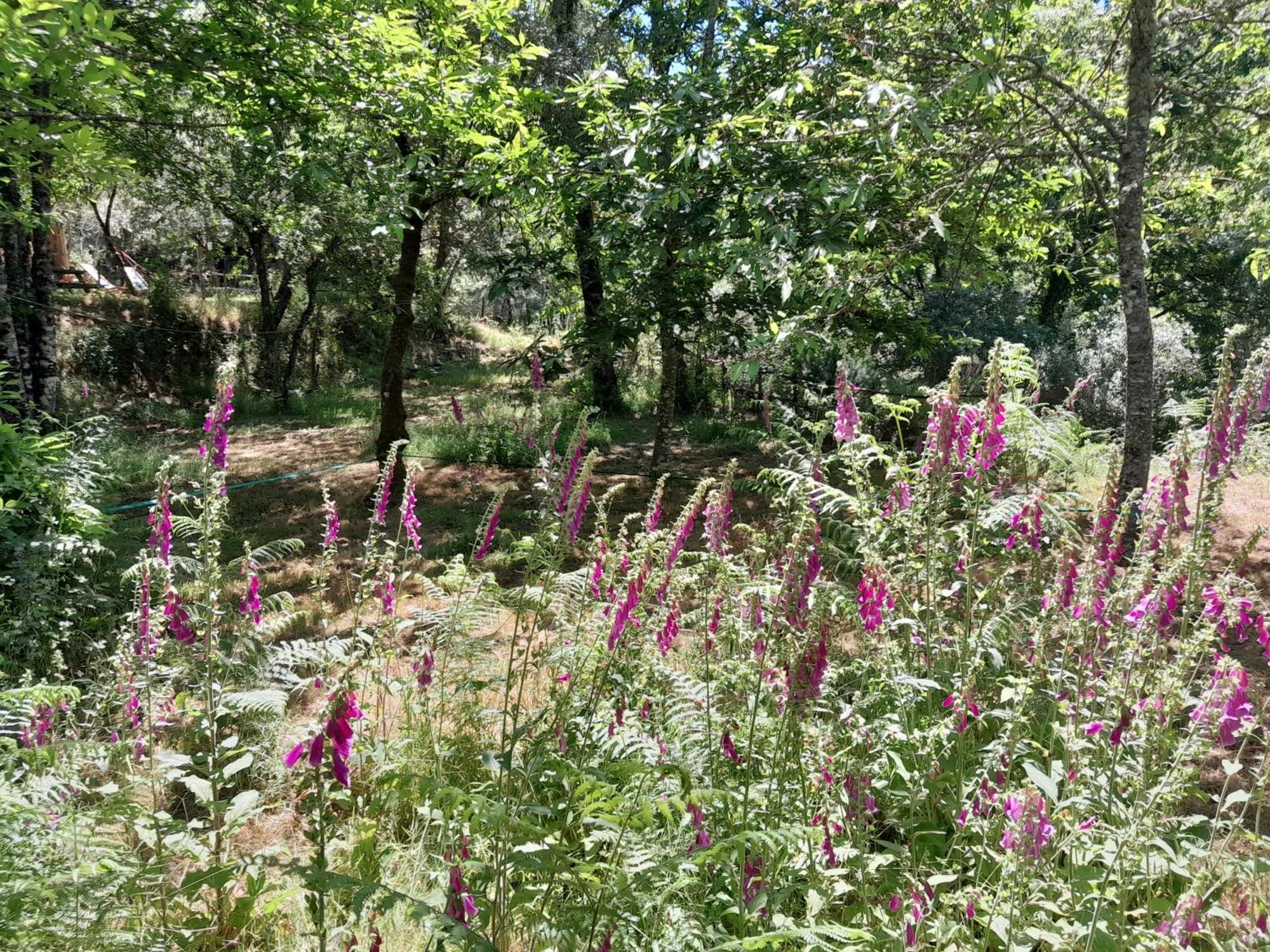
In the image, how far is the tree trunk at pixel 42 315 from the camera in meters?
6.81

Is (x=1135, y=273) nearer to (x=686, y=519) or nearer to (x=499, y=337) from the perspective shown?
(x=686, y=519)

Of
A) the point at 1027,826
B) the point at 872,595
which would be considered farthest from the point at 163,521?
the point at 1027,826

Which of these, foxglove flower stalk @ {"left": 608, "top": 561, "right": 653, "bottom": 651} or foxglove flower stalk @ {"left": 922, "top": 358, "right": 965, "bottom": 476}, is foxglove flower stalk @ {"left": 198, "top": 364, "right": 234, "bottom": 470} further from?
foxglove flower stalk @ {"left": 922, "top": 358, "right": 965, "bottom": 476}

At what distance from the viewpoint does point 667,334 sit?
A: 768 cm

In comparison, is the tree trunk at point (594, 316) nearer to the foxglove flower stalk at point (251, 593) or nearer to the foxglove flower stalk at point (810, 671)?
the foxglove flower stalk at point (251, 593)

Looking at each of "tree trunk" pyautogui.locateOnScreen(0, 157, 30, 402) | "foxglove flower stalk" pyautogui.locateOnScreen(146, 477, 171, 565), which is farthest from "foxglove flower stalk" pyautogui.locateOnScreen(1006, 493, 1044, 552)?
"tree trunk" pyautogui.locateOnScreen(0, 157, 30, 402)

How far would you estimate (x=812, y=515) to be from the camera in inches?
83.1

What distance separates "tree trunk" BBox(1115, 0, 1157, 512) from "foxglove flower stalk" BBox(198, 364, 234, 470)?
196 inches

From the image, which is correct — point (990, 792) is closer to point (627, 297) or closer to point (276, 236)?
point (627, 297)

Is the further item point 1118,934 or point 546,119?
point 546,119

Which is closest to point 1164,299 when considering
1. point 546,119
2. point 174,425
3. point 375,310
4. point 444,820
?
point 546,119

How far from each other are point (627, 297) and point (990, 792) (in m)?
5.91

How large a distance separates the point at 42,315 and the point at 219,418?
20.7ft

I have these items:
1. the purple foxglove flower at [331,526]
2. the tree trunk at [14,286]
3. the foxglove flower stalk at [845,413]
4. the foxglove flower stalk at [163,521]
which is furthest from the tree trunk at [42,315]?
the foxglove flower stalk at [845,413]
